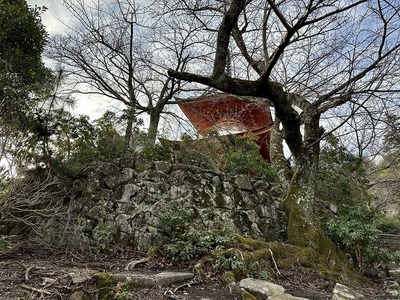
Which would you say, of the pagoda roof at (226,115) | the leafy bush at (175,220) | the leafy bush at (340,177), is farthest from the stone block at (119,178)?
the leafy bush at (340,177)

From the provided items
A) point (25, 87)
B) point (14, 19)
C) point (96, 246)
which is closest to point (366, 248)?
point (96, 246)

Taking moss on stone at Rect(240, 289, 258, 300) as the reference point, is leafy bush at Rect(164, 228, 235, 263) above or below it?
above

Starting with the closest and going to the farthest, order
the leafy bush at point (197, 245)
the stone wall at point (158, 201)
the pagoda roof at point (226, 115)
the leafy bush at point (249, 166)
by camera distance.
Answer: the leafy bush at point (197, 245) < the stone wall at point (158, 201) < the leafy bush at point (249, 166) < the pagoda roof at point (226, 115)

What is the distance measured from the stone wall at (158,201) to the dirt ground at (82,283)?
571 mm

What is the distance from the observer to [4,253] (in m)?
4.01

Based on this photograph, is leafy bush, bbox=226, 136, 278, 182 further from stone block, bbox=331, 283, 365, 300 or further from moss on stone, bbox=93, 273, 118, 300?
moss on stone, bbox=93, 273, 118, 300

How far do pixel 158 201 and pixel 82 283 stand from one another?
9.34ft

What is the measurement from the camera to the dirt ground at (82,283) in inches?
116

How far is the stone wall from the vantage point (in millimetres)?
5508

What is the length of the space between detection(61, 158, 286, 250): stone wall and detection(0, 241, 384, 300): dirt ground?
0.57m

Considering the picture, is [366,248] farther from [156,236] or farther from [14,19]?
[14,19]

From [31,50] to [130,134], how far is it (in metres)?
2.64

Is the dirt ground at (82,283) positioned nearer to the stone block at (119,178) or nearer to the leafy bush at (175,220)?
the leafy bush at (175,220)

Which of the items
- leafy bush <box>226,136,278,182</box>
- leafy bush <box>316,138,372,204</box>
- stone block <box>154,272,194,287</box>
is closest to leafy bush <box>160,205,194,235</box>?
stone block <box>154,272,194,287</box>
